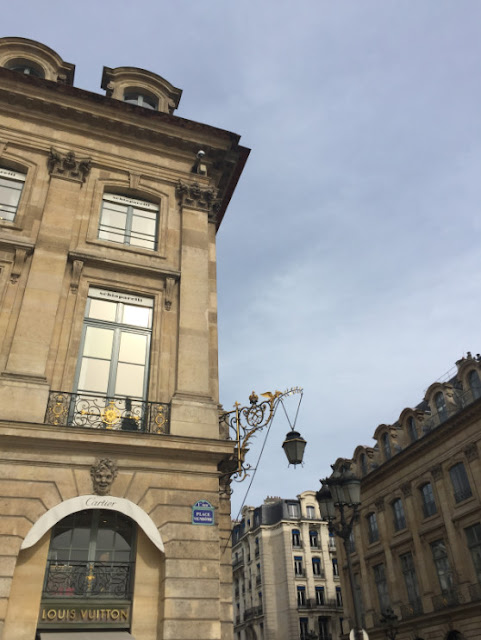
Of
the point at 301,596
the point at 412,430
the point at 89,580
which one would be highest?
the point at 412,430

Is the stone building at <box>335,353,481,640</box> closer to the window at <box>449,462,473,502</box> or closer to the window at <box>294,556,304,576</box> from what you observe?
the window at <box>449,462,473,502</box>

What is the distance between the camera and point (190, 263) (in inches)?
579

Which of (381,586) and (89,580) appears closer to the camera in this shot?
(89,580)

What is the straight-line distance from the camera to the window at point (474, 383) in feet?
103

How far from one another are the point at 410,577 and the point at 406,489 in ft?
17.8

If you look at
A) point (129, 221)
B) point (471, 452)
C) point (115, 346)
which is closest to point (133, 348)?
point (115, 346)

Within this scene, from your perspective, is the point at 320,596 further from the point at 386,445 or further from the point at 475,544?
the point at 475,544

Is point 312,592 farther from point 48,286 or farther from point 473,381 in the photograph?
point 48,286

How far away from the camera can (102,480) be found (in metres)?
10.5

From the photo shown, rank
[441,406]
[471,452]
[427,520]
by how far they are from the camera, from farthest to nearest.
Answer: [441,406], [427,520], [471,452]

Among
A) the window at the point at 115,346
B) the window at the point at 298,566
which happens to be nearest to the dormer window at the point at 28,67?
the window at the point at 115,346

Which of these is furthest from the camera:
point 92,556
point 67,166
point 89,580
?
point 67,166

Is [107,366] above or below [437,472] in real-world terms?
below

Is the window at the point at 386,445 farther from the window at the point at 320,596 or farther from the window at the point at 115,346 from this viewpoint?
the window at the point at 320,596
